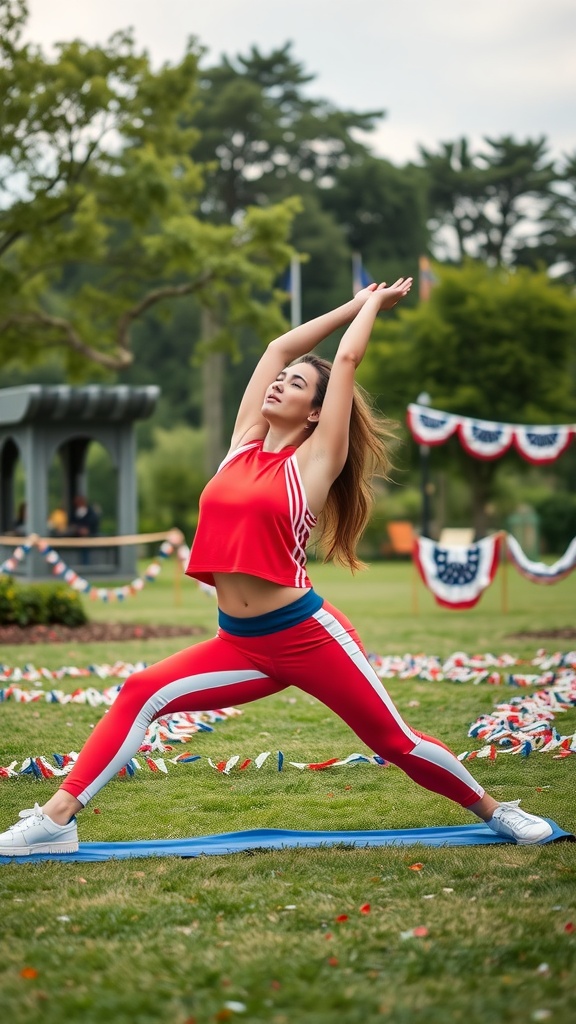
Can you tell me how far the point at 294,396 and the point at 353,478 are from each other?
398 mm

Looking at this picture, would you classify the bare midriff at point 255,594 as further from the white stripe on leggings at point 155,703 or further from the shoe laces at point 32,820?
the shoe laces at point 32,820

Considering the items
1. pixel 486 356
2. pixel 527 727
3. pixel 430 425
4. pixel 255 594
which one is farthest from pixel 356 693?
pixel 486 356

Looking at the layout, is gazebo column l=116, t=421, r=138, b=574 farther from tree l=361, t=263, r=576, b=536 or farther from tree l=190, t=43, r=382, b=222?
tree l=190, t=43, r=382, b=222

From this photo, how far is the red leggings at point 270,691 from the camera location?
4.20 meters

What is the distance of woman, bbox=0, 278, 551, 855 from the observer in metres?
4.18

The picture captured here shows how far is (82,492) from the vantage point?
995 inches

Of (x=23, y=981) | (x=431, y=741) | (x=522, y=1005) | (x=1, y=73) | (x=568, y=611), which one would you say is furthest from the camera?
(x=1, y=73)

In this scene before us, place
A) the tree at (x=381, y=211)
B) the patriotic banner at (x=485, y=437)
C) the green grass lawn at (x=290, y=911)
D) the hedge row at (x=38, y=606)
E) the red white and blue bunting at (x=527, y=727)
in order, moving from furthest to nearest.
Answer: the tree at (x=381, y=211) → the patriotic banner at (x=485, y=437) → the hedge row at (x=38, y=606) → the red white and blue bunting at (x=527, y=727) → the green grass lawn at (x=290, y=911)

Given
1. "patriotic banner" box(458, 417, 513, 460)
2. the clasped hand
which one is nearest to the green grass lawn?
the clasped hand

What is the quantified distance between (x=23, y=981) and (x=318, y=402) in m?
2.17

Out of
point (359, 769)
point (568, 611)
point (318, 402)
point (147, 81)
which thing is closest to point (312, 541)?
point (318, 402)

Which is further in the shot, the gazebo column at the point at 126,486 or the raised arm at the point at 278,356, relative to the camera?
the gazebo column at the point at 126,486

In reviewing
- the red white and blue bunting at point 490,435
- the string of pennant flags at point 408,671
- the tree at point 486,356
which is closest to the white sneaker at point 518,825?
the string of pennant flags at point 408,671

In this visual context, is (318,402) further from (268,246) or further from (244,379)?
(244,379)
